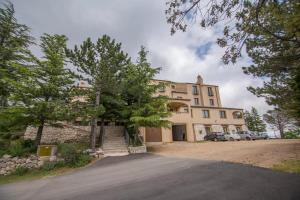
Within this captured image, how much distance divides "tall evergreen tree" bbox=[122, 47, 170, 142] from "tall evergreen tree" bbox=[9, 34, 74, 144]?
222 inches

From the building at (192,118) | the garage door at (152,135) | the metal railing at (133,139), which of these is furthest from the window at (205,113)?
the metal railing at (133,139)

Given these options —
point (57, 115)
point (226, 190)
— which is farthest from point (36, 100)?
point (226, 190)

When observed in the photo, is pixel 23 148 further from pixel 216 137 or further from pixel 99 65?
pixel 216 137

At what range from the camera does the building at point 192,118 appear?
26.9m

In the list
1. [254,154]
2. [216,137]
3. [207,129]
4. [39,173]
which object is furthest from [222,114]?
[39,173]

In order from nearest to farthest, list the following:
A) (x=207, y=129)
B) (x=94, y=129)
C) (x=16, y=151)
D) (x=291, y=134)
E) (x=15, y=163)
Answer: (x=15, y=163), (x=16, y=151), (x=94, y=129), (x=207, y=129), (x=291, y=134)

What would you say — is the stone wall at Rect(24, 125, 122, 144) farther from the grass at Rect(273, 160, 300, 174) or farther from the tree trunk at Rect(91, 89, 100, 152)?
the grass at Rect(273, 160, 300, 174)

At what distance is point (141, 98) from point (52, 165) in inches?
393

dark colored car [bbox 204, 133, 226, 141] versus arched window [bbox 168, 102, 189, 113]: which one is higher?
arched window [bbox 168, 102, 189, 113]

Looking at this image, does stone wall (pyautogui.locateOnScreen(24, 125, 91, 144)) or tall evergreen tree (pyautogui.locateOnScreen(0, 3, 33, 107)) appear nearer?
tall evergreen tree (pyautogui.locateOnScreen(0, 3, 33, 107))

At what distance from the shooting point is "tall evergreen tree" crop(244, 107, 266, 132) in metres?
47.5

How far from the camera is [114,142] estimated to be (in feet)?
61.1

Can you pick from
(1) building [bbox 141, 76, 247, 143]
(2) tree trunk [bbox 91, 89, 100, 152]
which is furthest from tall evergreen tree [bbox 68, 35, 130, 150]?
(1) building [bbox 141, 76, 247, 143]

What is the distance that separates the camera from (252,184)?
582cm
